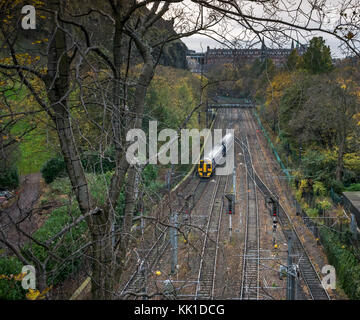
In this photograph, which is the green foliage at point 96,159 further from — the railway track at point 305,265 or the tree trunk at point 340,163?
the tree trunk at point 340,163

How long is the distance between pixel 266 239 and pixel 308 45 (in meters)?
13.4

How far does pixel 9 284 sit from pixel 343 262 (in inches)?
413

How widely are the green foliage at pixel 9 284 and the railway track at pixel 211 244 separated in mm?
3484

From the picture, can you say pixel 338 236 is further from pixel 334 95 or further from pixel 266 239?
pixel 334 95

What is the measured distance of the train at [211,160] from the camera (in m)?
23.6

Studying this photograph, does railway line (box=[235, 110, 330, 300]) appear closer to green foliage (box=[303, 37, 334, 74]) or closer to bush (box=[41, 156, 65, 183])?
green foliage (box=[303, 37, 334, 74])

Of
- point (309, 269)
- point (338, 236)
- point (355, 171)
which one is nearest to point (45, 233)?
point (309, 269)

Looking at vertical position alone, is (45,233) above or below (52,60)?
below

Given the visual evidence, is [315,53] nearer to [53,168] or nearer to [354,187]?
[53,168]

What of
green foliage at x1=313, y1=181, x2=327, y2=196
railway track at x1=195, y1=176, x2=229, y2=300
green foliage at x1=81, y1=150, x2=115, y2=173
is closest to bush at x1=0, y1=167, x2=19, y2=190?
railway track at x1=195, y1=176, x2=229, y2=300

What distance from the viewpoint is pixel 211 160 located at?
23750 mm

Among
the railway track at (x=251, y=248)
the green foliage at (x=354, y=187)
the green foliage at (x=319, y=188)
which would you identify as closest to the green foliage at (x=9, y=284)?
the railway track at (x=251, y=248)

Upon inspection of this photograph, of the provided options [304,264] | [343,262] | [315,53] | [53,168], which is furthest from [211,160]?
[315,53]
